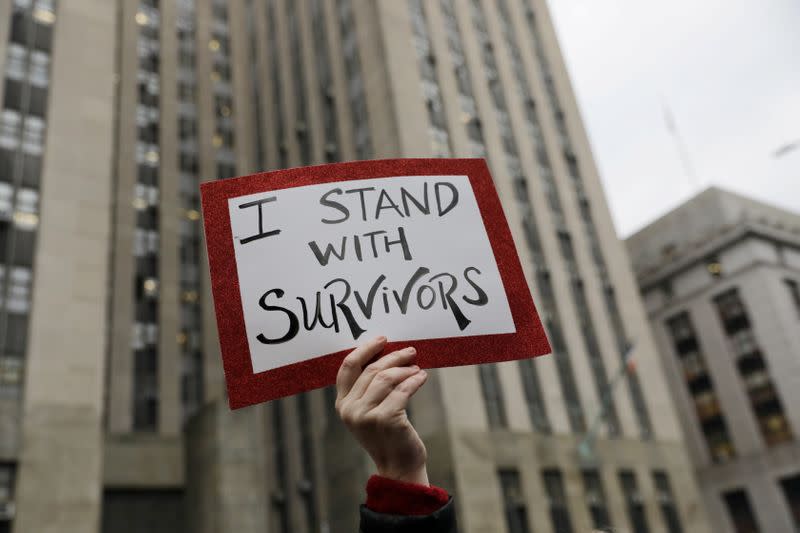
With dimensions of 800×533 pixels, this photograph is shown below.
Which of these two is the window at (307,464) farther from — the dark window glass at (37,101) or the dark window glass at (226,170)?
the dark window glass at (37,101)

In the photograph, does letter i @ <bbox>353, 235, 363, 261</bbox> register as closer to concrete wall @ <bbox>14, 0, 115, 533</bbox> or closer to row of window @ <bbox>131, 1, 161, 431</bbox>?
concrete wall @ <bbox>14, 0, 115, 533</bbox>

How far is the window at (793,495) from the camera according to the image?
5431 cm

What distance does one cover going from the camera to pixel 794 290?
60.0 metres

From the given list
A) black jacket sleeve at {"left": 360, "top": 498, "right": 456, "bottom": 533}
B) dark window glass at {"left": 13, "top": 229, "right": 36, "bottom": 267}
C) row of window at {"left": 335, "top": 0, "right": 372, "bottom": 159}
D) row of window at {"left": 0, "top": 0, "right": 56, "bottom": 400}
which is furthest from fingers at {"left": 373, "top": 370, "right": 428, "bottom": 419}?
row of window at {"left": 335, "top": 0, "right": 372, "bottom": 159}

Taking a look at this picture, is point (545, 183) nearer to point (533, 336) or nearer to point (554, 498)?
point (554, 498)

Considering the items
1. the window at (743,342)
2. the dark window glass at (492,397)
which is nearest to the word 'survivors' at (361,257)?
the dark window glass at (492,397)

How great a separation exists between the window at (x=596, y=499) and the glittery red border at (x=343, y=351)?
35.0 m

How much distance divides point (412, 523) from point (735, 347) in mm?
65440

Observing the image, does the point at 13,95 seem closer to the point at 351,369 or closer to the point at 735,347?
the point at 351,369

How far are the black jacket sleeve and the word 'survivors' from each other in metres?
0.94

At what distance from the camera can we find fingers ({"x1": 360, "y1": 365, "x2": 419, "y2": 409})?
94.5 inches

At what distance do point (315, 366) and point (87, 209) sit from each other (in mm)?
30203

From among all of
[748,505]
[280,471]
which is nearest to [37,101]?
[280,471]

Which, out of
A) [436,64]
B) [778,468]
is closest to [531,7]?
[436,64]
